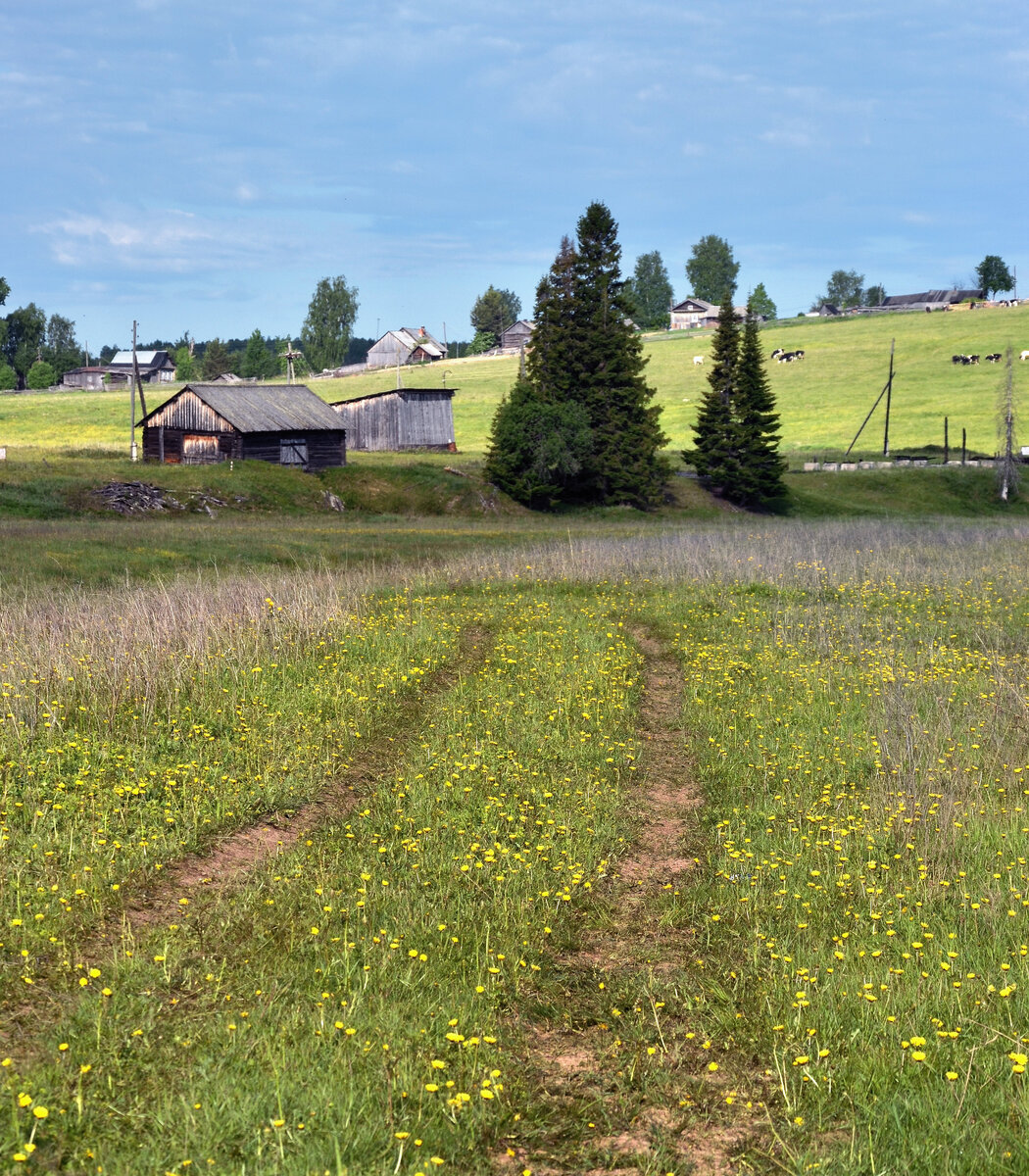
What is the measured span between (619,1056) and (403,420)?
63048mm

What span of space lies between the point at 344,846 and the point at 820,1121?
3.98m

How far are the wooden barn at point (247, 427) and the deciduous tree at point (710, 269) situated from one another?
130013 mm

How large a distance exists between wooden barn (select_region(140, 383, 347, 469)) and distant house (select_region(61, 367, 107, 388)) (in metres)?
88.5

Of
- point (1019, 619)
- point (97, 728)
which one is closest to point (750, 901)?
point (97, 728)

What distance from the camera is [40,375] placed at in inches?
4911

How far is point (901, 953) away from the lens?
597 centimetres

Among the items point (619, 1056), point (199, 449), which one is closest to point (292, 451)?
point (199, 449)

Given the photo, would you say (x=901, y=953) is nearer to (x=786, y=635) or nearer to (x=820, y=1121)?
(x=820, y=1121)

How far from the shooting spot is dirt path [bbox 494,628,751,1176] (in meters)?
4.43

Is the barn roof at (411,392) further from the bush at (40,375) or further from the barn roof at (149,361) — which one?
the barn roof at (149,361)

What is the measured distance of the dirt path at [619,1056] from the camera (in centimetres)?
443

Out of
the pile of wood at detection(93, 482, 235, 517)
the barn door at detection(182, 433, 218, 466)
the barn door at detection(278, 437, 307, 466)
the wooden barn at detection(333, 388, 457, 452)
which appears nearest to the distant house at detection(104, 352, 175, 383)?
the wooden barn at detection(333, 388, 457, 452)

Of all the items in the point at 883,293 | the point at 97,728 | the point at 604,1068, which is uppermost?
the point at 883,293

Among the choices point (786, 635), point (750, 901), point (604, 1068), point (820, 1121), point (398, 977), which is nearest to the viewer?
point (820, 1121)
